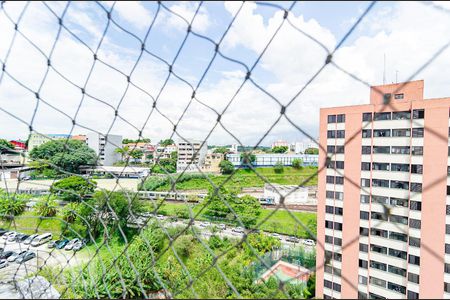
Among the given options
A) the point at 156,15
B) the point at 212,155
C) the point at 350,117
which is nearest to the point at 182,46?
the point at 156,15

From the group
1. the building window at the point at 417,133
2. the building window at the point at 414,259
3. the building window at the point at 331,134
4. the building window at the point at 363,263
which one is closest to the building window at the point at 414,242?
the building window at the point at 414,259

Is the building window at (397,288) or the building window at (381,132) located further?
the building window at (381,132)

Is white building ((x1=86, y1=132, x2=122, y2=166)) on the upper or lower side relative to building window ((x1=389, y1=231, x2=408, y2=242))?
upper

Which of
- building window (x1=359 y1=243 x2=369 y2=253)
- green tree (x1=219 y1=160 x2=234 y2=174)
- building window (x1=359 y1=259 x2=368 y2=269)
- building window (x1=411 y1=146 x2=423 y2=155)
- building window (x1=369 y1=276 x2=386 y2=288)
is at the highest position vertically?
building window (x1=411 y1=146 x2=423 y2=155)

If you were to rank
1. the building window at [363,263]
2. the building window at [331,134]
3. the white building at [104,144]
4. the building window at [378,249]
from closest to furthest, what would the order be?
the white building at [104,144], the building window at [378,249], the building window at [363,263], the building window at [331,134]

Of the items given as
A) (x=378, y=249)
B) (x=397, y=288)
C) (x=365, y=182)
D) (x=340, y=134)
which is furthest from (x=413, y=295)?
(x=340, y=134)

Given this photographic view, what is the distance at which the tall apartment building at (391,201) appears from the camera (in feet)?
11.0

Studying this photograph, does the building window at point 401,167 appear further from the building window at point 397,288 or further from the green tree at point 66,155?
the green tree at point 66,155

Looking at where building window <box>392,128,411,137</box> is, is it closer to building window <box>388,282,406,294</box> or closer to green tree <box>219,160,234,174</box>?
building window <box>388,282,406,294</box>

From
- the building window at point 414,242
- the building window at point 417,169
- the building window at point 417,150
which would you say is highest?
the building window at point 417,150

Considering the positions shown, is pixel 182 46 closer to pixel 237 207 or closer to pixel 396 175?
pixel 396 175

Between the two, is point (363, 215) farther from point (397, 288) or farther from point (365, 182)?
point (397, 288)

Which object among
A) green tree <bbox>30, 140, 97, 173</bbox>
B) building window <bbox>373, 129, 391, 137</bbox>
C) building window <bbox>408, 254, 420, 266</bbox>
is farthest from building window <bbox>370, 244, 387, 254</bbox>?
green tree <bbox>30, 140, 97, 173</bbox>

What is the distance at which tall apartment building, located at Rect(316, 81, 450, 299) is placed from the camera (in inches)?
132
